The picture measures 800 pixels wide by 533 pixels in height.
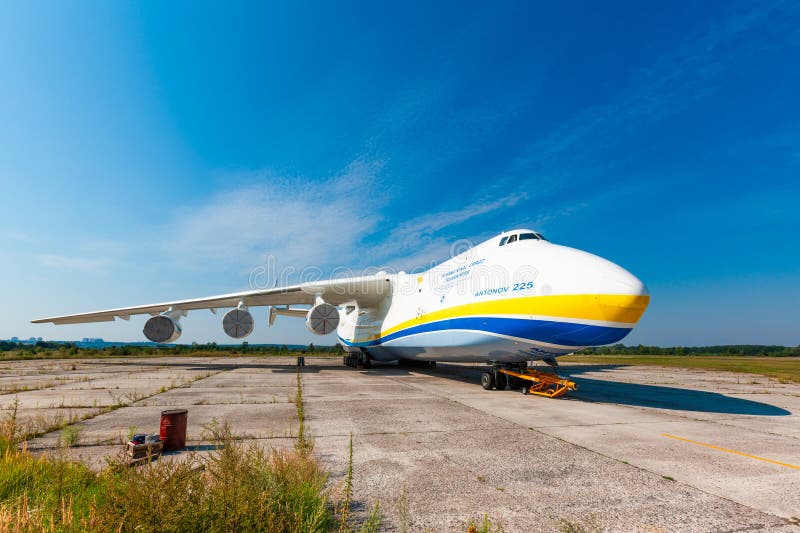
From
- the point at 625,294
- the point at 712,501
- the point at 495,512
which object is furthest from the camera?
the point at 625,294

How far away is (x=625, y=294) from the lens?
25.1 ft

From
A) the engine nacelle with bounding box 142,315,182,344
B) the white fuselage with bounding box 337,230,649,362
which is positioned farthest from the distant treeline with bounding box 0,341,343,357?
the white fuselage with bounding box 337,230,649,362

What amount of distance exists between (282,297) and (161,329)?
→ 5.22 meters

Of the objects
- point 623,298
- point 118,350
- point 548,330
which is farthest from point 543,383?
point 118,350

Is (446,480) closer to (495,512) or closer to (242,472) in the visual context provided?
(495,512)

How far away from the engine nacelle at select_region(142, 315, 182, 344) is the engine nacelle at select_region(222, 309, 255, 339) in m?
2.55

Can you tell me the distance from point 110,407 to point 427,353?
938 centimetres

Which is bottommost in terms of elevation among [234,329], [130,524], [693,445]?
[693,445]

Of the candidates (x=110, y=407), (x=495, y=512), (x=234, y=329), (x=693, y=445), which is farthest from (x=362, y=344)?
(x=495, y=512)

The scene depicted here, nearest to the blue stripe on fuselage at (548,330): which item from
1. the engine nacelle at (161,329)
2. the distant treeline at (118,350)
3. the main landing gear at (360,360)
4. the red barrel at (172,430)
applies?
the red barrel at (172,430)

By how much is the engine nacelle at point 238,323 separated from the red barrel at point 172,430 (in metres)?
11.8

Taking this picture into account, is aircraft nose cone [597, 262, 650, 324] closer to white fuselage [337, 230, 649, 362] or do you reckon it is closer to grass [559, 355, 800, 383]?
white fuselage [337, 230, 649, 362]

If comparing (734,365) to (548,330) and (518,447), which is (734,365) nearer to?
(548,330)

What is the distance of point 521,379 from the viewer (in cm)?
1138
